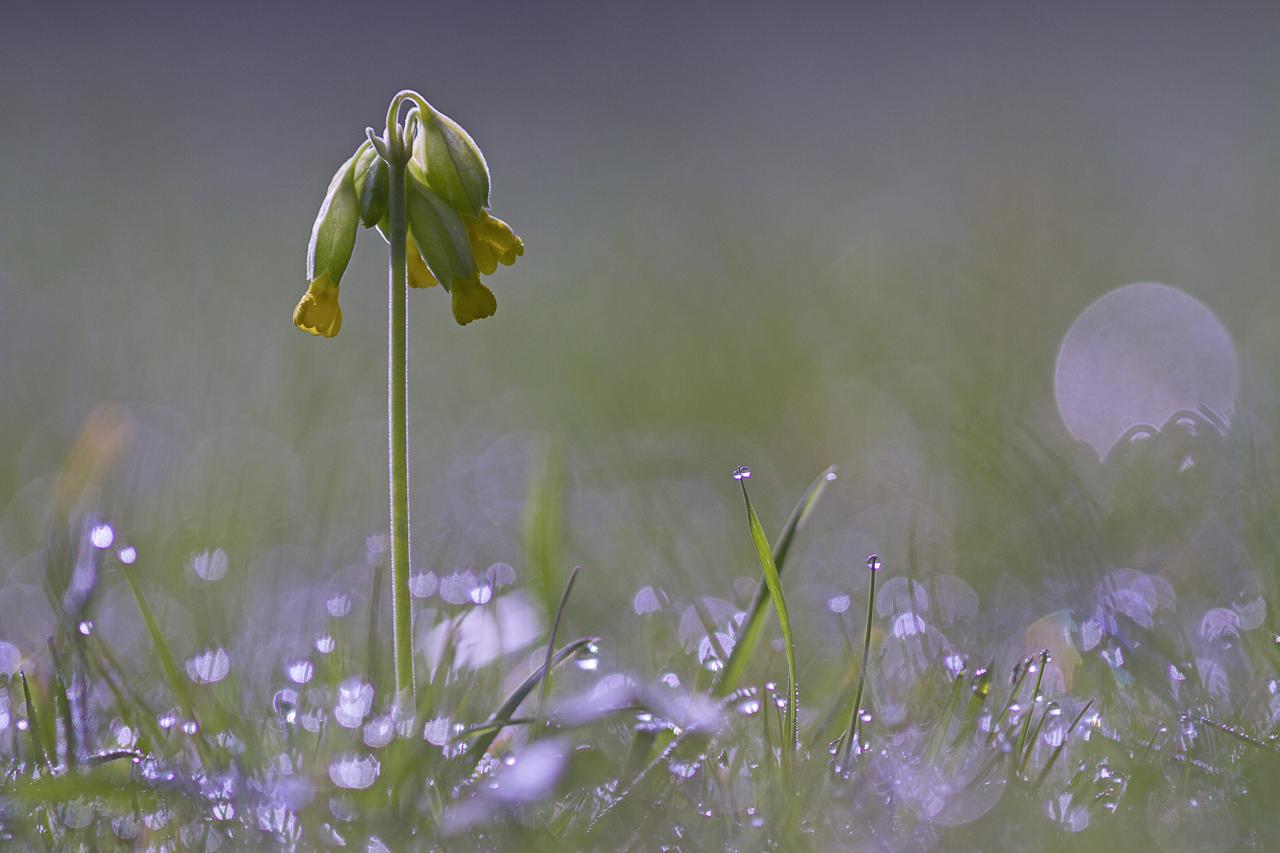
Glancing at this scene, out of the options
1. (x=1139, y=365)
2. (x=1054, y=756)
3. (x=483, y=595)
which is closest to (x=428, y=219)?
(x=483, y=595)

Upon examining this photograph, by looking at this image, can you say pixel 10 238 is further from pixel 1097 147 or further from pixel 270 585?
pixel 1097 147

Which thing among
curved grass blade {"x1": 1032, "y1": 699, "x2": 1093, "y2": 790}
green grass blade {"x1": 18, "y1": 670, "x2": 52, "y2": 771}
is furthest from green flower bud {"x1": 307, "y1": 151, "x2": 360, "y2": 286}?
curved grass blade {"x1": 1032, "y1": 699, "x2": 1093, "y2": 790}

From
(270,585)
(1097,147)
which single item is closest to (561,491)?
(270,585)

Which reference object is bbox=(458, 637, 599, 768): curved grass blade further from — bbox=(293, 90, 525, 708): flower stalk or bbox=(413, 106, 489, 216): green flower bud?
bbox=(413, 106, 489, 216): green flower bud

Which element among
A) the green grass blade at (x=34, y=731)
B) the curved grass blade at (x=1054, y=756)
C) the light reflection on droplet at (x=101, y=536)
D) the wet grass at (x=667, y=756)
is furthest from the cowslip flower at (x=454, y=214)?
the curved grass blade at (x=1054, y=756)

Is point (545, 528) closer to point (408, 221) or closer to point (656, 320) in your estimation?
point (408, 221)

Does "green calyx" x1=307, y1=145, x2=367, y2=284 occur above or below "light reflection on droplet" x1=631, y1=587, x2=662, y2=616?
above
